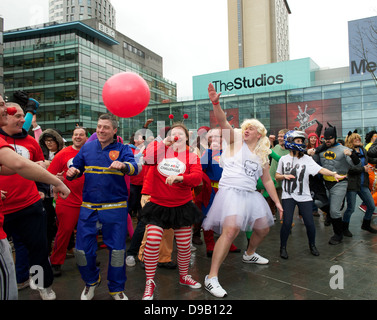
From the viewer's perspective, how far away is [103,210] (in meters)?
3.14

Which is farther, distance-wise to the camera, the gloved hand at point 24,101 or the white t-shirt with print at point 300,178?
the white t-shirt with print at point 300,178

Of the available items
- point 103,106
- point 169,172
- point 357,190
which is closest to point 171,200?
point 169,172

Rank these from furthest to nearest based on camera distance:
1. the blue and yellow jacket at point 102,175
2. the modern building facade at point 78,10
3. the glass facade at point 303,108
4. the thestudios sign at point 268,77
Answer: the modern building facade at point 78,10 < the thestudios sign at point 268,77 < the glass facade at point 303,108 < the blue and yellow jacket at point 102,175

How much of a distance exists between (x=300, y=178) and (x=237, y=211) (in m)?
1.77

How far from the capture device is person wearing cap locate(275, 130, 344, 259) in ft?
15.6

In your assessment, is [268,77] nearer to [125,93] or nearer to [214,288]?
[125,93]

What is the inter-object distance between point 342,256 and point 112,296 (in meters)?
3.56

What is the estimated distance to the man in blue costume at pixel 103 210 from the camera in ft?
10.2

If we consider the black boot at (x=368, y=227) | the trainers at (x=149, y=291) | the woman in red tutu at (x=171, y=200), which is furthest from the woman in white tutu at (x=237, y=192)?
the black boot at (x=368, y=227)

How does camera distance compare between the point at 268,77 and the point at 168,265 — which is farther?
the point at 268,77

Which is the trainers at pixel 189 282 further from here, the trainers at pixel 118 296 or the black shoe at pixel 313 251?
the black shoe at pixel 313 251

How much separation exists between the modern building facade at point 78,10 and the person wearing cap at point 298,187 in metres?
94.7

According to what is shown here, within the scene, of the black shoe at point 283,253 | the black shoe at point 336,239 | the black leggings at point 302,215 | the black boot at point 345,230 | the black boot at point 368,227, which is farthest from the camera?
the black boot at point 368,227

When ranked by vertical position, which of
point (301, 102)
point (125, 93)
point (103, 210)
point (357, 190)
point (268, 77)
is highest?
point (268, 77)
